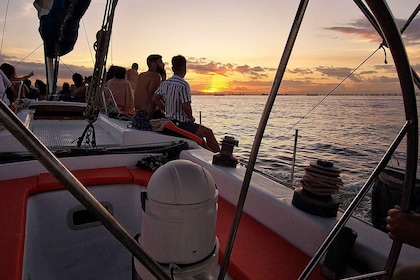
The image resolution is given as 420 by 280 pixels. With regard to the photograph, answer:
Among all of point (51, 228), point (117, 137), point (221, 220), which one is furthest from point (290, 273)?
point (117, 137)

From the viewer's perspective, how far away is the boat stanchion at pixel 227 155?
213cm

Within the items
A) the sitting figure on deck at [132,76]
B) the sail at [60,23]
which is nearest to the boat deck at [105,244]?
the sail at [60,23]

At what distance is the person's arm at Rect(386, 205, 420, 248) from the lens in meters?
0.91

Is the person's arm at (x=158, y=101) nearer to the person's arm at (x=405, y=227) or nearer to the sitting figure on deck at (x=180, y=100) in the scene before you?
the sitting figure on deck at (x=180, y=100)

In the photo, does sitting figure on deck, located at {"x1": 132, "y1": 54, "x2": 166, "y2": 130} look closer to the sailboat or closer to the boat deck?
the sailboat

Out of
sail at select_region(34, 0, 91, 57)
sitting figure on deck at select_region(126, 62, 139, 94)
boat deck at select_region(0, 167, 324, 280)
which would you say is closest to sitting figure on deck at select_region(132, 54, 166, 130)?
sail at select_region(34, 0, 91, 57)

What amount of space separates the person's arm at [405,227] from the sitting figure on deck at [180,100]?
2587mm

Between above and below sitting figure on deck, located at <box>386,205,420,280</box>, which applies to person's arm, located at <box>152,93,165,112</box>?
above

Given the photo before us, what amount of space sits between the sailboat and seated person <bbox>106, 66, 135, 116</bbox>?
89.0 inches

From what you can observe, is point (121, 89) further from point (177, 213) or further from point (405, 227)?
point (405, 227)

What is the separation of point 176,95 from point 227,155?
155 centimetres

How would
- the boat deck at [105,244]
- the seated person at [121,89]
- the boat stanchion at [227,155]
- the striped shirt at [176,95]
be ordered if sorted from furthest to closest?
1. the seated person at [121,89]
2. the striped shirt at [176,95]
3. the boat stanchion at [227,155]
4. the boat deck at [105,244]

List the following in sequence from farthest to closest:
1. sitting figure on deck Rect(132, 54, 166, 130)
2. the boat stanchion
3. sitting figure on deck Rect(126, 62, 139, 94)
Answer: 1. sitting figure on deck Rect(126, 62, 139, 94)
2. sitting figure on deck Rect(132, 54, 166, 130)
3. the boat stanchion

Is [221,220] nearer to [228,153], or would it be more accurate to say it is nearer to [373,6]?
[228,153]
